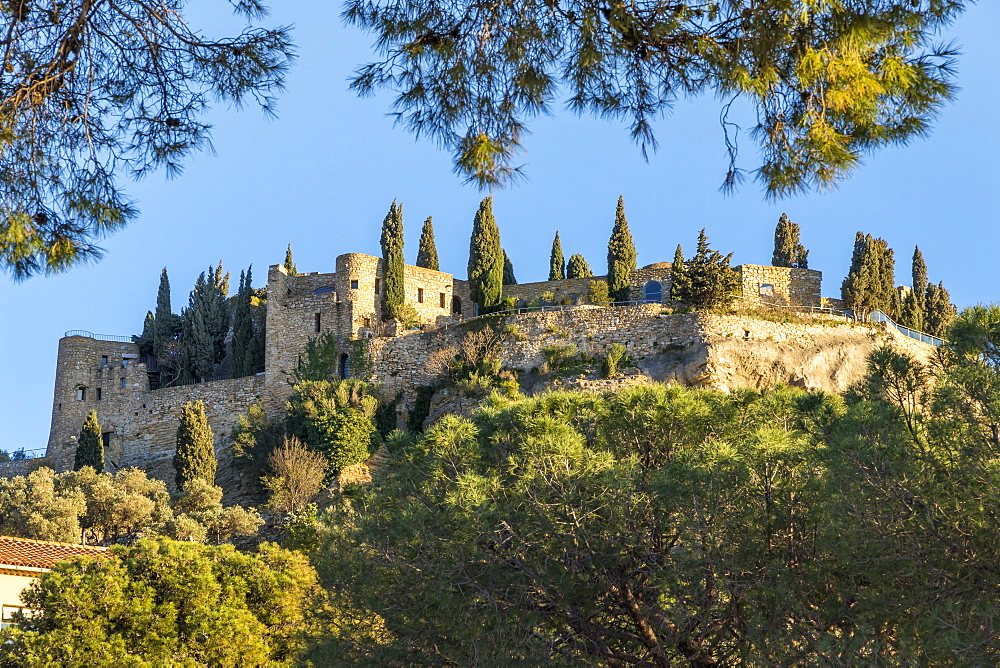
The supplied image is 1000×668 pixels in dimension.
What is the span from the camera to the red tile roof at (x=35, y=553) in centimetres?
2089

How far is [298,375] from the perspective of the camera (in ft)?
125

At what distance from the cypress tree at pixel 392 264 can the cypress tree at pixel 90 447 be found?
10.6 m

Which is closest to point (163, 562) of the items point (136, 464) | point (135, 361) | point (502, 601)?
point (502, 601)

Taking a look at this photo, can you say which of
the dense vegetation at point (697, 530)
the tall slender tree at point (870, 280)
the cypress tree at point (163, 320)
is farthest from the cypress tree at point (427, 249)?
the dense vegetation at point (697, 530)

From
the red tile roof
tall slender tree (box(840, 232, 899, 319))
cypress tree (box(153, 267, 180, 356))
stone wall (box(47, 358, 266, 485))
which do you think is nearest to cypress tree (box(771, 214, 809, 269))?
tall slender tree (box(840, 232, 899, 319))

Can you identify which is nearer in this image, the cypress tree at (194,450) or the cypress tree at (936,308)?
the cypress tree at (194,450)

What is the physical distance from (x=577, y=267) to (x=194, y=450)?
704 inches

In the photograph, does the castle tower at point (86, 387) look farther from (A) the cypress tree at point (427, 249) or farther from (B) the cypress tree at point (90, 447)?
(A) the cypress tree at point (427, 249)

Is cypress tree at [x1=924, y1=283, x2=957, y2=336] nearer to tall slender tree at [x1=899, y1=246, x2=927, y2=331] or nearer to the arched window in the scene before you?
tall slender tree at [x1=899, y1=246, x2=927, y2=331]

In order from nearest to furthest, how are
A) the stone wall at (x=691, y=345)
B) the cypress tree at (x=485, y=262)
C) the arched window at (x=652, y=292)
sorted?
1. the stone wall at (x=691, y=345)
2. the arched window at (x=652, y=292)
3. the cypress tree at (x=485, y=262)

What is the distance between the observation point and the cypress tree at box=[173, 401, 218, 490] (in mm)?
35656

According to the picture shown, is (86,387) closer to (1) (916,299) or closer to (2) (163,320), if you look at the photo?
(2) (163,320)

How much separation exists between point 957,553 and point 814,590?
2340 millimetres

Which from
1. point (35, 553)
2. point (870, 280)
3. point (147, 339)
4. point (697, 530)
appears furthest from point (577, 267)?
point (697, 530)
